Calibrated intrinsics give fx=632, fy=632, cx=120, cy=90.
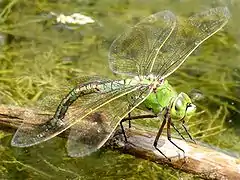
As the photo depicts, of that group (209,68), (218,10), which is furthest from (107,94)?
(209,68)

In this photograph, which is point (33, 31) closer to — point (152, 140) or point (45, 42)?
point (45, 42)

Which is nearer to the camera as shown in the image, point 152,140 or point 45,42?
point 152,140

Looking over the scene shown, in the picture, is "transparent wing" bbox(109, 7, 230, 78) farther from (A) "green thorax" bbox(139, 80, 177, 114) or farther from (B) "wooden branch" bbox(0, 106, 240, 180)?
(B) "wooden branch" bbox(0, 106, 240, 180)

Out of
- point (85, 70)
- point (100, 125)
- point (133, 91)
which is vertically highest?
point (133, 91)

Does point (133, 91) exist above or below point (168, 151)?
above

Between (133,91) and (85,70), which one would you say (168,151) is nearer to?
(133,91)

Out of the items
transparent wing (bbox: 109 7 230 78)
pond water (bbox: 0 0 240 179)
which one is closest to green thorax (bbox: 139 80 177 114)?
transparent wing (bbox: 109 7 230 78)

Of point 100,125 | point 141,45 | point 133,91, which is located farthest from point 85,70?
point 100,125
